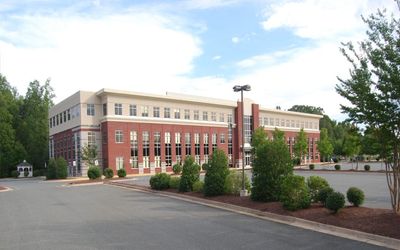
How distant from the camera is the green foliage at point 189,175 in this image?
23.8 m

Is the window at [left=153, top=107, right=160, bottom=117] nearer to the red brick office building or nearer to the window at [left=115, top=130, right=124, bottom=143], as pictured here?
the red brick office building

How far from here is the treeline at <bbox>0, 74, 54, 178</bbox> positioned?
3253 inches

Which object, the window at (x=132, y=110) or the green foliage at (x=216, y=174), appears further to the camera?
the window at (x=132, y=110)

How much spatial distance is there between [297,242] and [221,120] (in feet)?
226

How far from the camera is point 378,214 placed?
469 inches

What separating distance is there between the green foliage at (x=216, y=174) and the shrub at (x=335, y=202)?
317 inches

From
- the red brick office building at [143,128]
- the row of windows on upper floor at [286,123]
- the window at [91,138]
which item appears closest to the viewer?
the red brick office building at [143,128]

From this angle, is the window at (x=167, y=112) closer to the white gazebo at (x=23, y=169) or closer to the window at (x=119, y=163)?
the window at (x=119, y=163)

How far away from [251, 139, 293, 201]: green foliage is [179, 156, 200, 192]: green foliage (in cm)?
736

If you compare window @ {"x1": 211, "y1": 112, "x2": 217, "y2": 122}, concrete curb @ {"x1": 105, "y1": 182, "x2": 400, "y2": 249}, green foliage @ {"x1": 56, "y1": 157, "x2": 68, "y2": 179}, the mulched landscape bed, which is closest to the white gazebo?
green foliage @ {"x1": 56, "y1": 157, "x2": 68, "y2": 179}

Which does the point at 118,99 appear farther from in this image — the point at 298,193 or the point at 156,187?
the point at 298,193

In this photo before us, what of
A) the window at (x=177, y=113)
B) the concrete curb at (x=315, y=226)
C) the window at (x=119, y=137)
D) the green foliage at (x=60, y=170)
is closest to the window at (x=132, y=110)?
the window at (x=119, y=137)

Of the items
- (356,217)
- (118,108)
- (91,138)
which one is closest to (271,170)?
(356,217)

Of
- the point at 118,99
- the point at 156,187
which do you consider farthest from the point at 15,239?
the point at 118,99
